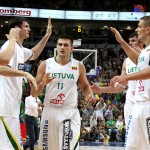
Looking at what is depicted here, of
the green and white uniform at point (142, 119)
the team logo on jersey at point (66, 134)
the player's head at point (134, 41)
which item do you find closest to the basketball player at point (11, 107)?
the team logo on jersey at point (66, 134)

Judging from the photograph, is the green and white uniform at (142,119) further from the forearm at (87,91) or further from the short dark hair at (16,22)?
the short dark hair at (16,22)

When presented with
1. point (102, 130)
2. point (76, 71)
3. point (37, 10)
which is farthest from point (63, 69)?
point (37, 10)

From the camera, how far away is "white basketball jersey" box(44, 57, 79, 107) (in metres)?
6.63

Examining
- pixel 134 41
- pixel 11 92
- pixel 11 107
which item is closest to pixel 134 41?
pixel 134 41

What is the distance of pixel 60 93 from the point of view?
6.65m

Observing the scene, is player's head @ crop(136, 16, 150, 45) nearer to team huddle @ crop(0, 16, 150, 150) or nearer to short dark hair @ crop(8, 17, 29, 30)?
team huddle @ crop(0, 16, 150, 150)

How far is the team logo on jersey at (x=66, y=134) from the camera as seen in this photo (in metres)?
6.35

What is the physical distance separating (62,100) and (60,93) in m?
0.12

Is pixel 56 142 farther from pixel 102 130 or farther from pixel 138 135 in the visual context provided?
pixel 102 130

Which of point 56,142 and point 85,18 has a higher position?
point 85,18

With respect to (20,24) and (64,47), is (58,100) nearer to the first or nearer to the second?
(64,47)

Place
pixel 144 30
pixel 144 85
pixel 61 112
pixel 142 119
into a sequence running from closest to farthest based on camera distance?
pixel 142 119 → pixel 144 85 → pixel 144 30 → pixel 61 112

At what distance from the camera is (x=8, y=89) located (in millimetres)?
5695

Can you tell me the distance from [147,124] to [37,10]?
1072 inches
